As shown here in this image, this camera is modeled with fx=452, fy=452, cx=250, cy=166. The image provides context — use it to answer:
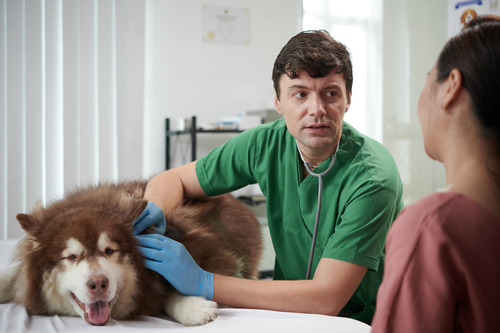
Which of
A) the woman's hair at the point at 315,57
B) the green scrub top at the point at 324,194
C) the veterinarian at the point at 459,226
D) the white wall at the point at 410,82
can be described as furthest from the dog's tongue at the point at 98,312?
the white wall at the point at 410,82

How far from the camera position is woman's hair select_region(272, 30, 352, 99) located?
1.33 m

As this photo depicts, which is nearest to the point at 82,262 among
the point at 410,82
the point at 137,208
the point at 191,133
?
the point at 137,208

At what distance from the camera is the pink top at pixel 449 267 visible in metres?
0.55

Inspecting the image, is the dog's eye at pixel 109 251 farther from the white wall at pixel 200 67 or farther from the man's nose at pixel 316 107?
the white wall at pixel 200 67

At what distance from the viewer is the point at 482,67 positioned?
58 centimetres

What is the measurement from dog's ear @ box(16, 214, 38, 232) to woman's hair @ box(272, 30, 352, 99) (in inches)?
32.8

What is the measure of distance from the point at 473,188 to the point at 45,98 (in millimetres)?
3289

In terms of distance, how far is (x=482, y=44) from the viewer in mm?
597

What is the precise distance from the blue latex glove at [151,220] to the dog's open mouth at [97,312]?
0.21 meters

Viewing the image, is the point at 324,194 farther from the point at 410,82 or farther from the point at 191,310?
the point at 410,82

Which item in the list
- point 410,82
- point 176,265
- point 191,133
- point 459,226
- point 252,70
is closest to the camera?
point 459,226

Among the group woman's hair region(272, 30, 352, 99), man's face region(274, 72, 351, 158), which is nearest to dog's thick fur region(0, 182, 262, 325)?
man's face region(274, 72, 351, 158)

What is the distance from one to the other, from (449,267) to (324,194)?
850 millimetres

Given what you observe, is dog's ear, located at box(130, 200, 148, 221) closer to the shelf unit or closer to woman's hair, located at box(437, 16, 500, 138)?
woman's hair, located at box(437, 16, 500, 138)
